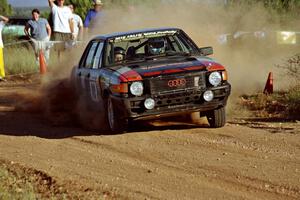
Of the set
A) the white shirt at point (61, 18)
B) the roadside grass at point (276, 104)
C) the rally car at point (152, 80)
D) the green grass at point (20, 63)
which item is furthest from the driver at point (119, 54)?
the green grass at point (20, 63)

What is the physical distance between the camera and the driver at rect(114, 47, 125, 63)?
10.1 m

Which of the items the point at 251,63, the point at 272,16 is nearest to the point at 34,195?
the point at 251,63

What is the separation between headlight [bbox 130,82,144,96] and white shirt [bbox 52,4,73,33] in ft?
31.9

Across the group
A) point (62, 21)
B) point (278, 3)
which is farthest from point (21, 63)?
point (278, 3)

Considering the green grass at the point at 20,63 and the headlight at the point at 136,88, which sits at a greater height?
the headlight at the point at 136,88

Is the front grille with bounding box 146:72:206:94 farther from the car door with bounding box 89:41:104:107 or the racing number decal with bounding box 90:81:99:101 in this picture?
the racing number decal with bounding box 90:81:99:101

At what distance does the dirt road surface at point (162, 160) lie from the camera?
668 centimetres

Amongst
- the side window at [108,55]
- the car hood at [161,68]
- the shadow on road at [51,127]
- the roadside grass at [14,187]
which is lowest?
the shadow on road at [51,127]

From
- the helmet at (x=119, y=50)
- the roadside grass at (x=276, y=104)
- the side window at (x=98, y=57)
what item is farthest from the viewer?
the roadside grass at (x=276, y=104)

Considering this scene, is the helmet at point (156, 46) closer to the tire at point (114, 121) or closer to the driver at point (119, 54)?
the driver at point (119, 54)

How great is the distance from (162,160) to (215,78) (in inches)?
74.8

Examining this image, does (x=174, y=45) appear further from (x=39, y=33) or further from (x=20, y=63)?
(x=20, y=63)

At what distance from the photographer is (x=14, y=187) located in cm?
689

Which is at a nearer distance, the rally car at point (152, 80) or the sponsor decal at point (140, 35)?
the rally car at point (152, 80)
